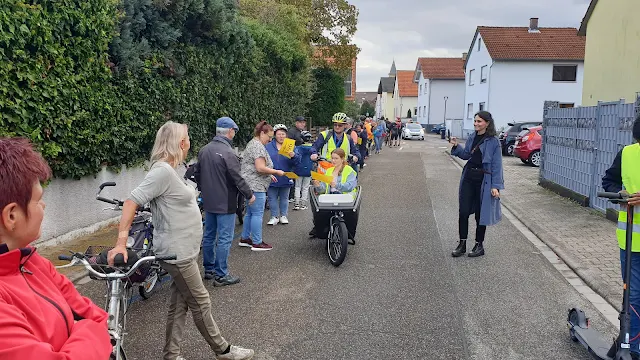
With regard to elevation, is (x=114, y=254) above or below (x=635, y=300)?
above

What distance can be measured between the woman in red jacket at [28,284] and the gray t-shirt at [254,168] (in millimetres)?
5749

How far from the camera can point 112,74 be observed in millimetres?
8336

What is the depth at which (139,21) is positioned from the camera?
29.7ft

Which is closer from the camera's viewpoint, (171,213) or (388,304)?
(171,213)

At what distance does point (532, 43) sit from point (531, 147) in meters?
23.6

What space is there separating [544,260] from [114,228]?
6732 millimetres

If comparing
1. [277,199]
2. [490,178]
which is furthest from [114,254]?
[277,199]

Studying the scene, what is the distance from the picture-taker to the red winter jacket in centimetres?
154

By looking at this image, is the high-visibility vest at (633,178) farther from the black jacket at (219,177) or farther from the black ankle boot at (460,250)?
the black jacket at (219,177)

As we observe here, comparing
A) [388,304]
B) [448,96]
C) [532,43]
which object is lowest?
[388,304]

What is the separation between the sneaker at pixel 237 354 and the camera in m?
4.09

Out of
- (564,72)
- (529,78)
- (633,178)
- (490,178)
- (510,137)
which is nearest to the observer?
(633,178)

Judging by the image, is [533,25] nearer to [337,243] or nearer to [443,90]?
[443,90]

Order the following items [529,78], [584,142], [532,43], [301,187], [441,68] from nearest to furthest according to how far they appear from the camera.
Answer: [301,187], [584,142], [529,78], [532,43], [441,68]
